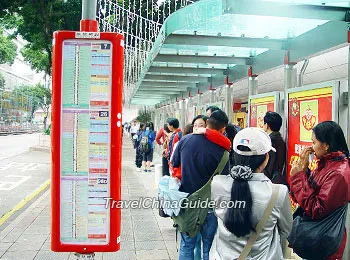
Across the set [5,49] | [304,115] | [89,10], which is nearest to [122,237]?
[304,115]

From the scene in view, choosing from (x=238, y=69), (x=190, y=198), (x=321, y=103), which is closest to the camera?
(x=190, y=198)

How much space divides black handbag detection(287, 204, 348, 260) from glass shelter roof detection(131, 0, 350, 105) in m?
2.01

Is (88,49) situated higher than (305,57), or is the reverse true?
(305,57)

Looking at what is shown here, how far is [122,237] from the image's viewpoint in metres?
5.26

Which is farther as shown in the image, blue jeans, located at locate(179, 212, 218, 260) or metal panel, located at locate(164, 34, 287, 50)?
metal panel, located at locate(164, 34, 287, 50)

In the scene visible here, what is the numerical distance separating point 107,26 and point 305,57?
8.93 meters

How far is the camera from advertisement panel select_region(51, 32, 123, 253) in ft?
8.95

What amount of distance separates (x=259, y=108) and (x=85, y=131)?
2767mm

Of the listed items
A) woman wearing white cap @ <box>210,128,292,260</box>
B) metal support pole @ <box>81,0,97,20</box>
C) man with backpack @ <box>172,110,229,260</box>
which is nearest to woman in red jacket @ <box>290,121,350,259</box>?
woman wearing white cap @ <box>210,128,292,260</box>

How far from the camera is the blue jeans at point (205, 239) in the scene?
3434 mm

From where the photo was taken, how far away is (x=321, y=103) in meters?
3.71

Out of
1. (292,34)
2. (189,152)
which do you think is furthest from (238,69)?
(189,152)

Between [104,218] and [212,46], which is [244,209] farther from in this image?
[212,46]

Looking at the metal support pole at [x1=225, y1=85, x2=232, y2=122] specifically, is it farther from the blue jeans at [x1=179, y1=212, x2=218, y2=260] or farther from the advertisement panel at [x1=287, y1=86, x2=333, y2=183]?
the blue jeans at [x1=179, y1=212, x2=218, y2=260]
